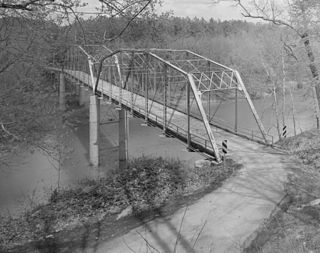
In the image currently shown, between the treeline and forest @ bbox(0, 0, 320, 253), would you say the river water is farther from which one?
the treeline

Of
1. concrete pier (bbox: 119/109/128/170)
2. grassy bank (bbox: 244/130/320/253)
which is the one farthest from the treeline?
→ concrete pier (bbox: 119/109/128/170)

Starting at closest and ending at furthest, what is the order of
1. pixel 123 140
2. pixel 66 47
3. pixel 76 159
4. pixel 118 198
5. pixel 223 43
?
pixel 66 47
pixel 118 198
pixel 76 159
pixel 123 140
pixel 223 43

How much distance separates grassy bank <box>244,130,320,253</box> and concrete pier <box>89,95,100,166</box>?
17.3m

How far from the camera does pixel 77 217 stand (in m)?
10.1

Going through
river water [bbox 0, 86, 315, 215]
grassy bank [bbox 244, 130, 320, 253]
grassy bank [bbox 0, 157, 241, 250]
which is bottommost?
river water [bbox 0, 86, 315, 215]

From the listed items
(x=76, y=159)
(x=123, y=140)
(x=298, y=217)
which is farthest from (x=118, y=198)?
(x=123, y=140)

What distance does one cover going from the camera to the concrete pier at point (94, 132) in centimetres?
2819

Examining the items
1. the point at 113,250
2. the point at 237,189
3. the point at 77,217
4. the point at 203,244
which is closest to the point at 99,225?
the point at 77,217

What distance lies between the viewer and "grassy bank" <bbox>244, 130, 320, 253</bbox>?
6578 millimetres

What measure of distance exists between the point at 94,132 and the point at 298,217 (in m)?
24.0

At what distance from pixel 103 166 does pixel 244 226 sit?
68.4 ft

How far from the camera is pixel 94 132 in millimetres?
30688

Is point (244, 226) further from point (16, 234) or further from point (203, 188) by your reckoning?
point (16, 234)

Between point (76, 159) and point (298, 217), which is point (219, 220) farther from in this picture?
point (76, 159)
